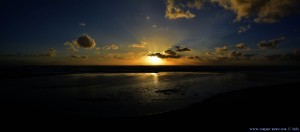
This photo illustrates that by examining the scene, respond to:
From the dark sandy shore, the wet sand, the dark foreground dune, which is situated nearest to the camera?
Answer: the wet sand

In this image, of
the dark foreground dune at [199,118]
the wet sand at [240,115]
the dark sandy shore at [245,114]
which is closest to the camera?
the wet sand at [240,115]

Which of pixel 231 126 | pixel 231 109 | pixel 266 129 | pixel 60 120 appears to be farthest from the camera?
pixel 231 109

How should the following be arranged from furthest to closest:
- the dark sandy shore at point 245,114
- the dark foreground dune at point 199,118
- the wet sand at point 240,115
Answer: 1. the dark sandy shore at point 245,114
2. the dark foreground dune at point 199,118
3. the wet sand at point 240,115

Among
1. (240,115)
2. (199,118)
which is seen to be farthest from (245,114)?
(199,118)

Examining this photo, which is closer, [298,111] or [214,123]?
[214,123]

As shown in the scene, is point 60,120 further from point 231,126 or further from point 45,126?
point 231,126

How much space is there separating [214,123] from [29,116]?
37.2ft

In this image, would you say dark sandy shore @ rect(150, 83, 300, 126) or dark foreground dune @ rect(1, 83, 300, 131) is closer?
dark foreground dune @ rect(1, 83, 300, 131)

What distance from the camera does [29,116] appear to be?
12984 mm

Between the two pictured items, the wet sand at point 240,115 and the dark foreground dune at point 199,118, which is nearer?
the wet sand at point 240,115

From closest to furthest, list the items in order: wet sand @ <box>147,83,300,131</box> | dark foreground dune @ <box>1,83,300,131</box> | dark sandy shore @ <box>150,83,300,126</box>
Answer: wet sand @ <box>147,83,300,131</box>
dark foreground dune @ <box>1,83,300,131</box>
dark sandy shore @ <box>150,83,300,126</box>

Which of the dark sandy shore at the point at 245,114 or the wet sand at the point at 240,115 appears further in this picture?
the dark sandy shore at the point at 245,114

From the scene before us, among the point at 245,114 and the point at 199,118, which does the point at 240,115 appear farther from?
the point at 199,118

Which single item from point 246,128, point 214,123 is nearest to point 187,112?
point 214,123
